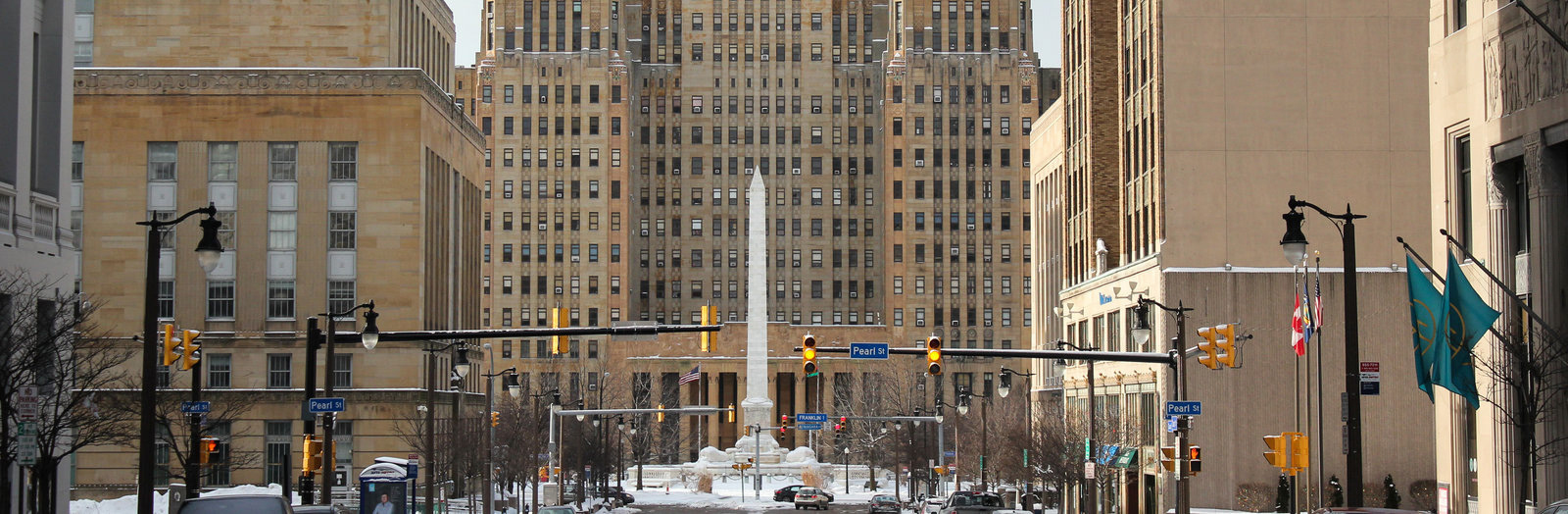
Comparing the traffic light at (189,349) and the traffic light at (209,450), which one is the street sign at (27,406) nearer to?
the traffic light at (209,450)

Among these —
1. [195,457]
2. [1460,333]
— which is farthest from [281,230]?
[1460,333]

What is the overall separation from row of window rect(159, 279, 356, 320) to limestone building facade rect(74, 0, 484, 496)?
9 centimetres

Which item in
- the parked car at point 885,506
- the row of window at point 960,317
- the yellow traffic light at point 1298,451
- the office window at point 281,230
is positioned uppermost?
the office window at point 281,230

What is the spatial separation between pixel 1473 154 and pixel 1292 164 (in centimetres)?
3061

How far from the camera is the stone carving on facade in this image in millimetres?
31750

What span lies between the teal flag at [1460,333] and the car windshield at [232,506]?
19.3 meters

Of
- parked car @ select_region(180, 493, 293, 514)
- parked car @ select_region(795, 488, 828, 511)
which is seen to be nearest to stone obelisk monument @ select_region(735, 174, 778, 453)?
parked car @ select_region(795, 488, 828, 511)

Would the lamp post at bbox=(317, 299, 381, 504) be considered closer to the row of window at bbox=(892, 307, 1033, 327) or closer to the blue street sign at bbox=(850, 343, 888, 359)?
the blue street sign at bbox=(850, 343, 888, 359)

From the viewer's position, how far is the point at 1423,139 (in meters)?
65.6

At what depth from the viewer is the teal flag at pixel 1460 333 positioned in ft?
96.8

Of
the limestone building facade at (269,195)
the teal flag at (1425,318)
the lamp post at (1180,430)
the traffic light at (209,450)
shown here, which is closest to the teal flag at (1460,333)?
the teal flag at (1425,318)

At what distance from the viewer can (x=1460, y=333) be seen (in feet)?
97.3

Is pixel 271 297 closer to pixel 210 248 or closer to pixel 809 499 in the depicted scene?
pixel 809 499

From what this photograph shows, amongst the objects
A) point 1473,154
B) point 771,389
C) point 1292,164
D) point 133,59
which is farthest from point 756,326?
point 1473,154
